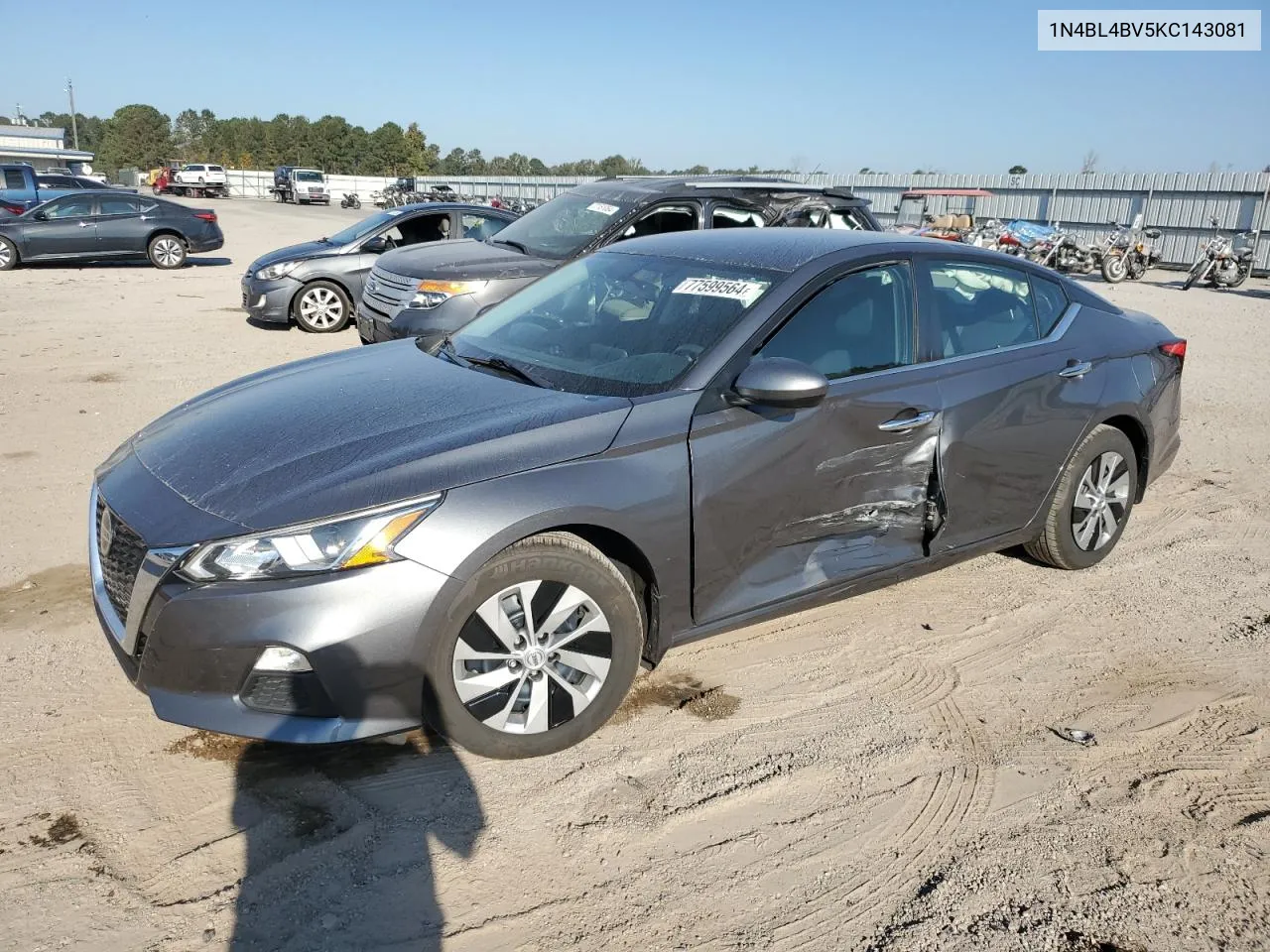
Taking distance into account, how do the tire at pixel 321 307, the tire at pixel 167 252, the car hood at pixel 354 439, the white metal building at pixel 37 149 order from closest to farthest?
the car hood at pixel 354 439, the tire at pixel 321 307, the tire at pixel 167 252, the white metal building at pixel 37 149

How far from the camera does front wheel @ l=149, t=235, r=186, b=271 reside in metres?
19.2

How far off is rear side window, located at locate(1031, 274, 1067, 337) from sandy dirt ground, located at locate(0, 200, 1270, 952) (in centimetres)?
128

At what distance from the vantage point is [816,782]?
3178 millimetres

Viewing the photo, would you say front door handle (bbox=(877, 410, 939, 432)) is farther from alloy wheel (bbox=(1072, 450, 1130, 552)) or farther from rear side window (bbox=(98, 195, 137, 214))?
rear side window (bbox=(98, 195, 137, 214))

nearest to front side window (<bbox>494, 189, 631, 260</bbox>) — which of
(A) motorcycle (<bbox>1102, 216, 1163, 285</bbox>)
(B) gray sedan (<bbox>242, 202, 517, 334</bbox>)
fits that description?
(B) gray sedan (<bbox>242, 202, 517, 334</bbox>)

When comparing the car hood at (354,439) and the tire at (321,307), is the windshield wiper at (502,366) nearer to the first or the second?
the car hood at (354,439)

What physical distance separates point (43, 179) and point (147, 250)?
28.0ft

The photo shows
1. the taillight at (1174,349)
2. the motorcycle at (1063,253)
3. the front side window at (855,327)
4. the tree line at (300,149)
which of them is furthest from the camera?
the tree line at (300,149)

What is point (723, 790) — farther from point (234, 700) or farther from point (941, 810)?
point (234, 700)

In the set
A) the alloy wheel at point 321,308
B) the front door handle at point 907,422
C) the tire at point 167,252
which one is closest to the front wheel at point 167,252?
the tire at point 167,252

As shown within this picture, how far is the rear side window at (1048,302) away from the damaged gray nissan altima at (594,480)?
2 cm

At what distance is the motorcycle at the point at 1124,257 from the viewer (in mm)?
21906

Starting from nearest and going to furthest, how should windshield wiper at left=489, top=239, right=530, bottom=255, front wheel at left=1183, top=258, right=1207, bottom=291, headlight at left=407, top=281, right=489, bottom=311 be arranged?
headlight at left=407, top=281, right=489, bottom=311
windshield wiper at left=489, top=239, right=530, bottom=255
front wheel at left=1183, top=258, right=1207, bottom=291

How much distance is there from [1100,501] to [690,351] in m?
2.51
